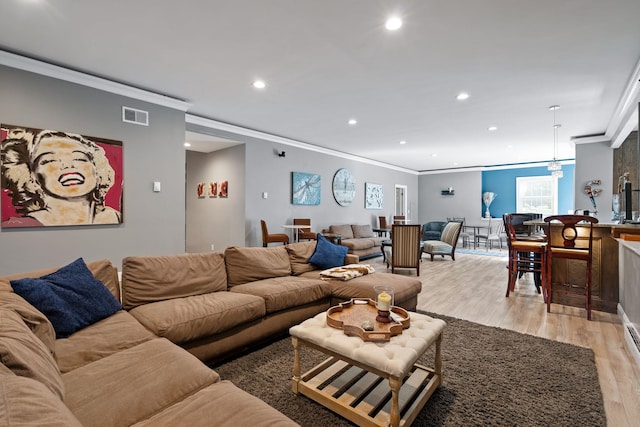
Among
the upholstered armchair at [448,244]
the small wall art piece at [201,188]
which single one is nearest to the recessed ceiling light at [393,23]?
the upholstered armchair at [448,244]

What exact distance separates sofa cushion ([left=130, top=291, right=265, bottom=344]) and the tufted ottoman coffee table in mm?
612

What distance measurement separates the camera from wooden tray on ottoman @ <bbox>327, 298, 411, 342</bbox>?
1.71 metres

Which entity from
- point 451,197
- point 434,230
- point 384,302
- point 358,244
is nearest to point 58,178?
point 384,302

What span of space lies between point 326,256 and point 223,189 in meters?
3.68

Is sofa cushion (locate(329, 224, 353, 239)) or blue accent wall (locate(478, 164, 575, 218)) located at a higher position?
blue accent wall (locate(478, 164, 575, 218))

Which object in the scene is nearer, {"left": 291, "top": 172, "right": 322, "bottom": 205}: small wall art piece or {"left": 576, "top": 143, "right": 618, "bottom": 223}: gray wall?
{"left": 576, "top": 143, "right": 618, "bottom": 223}: gray wall

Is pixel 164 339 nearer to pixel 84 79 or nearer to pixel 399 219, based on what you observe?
pixel 84 79

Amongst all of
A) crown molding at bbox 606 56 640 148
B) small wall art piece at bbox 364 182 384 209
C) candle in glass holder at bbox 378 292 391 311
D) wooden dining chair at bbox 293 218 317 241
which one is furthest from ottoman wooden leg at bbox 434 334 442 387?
small wall art piece at bbox 364 182 384 209

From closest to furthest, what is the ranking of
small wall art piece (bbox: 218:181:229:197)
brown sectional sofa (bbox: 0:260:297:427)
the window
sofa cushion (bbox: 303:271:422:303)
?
brown sectional sofa (bbox: 0:260:297:427), sofa cushion (bbox: 303:271:422:303), small wall art piece (bbox: 218:181:229:197), the window

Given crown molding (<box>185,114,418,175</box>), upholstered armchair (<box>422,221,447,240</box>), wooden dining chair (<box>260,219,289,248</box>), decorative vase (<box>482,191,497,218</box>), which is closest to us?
crown molding (<box>185,114,418,175</box>)

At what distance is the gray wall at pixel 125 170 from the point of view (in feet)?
10.4

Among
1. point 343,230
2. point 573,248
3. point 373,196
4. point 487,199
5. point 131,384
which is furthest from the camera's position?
point 487,199

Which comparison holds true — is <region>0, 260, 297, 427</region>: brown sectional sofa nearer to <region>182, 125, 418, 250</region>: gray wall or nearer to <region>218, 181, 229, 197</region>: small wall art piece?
<region>182, 125, 418, 250</region>: gray wall

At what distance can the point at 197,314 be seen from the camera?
6.91 feet
